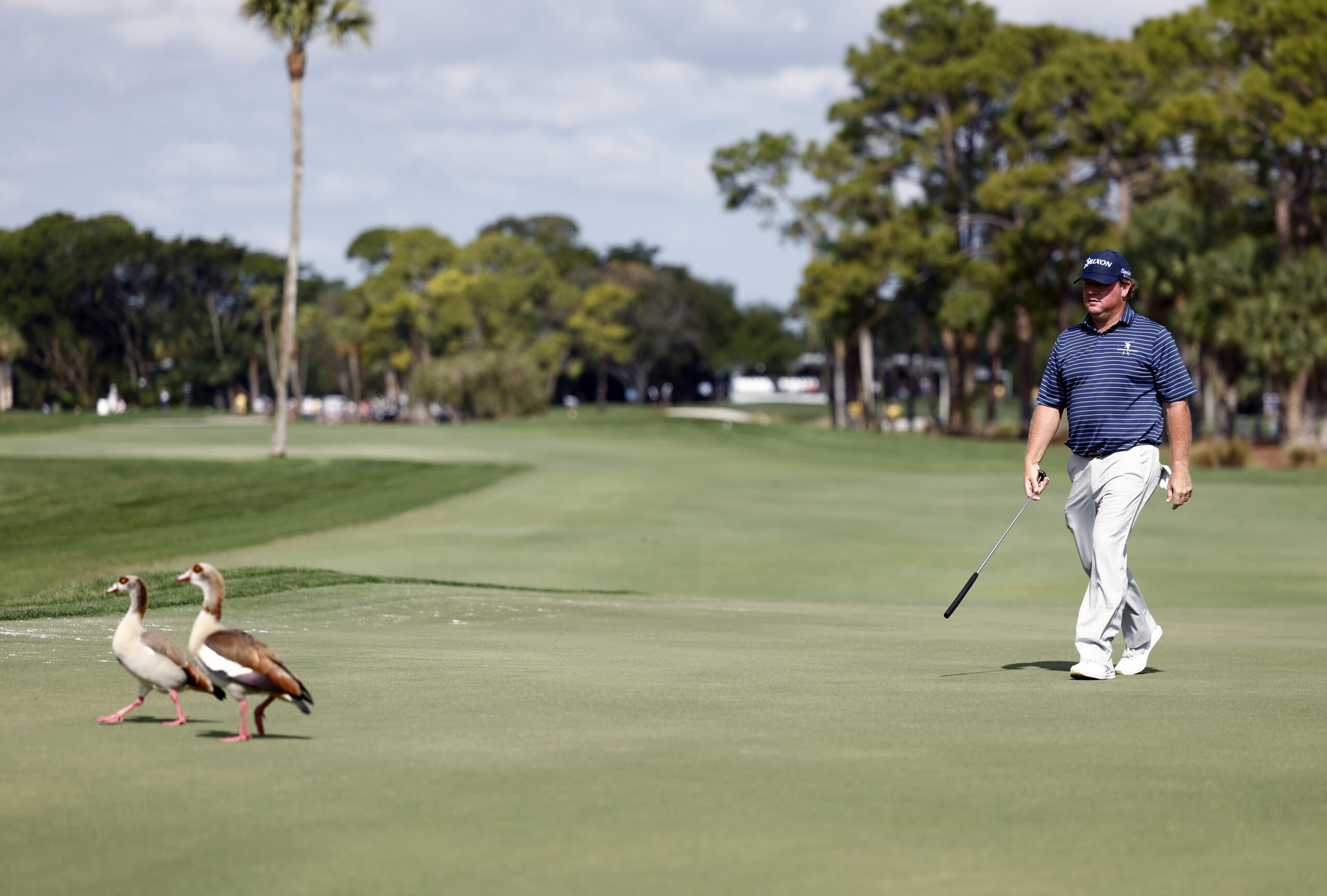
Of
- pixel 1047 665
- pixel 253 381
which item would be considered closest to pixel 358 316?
pixel 253 381

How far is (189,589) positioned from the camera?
13.0 meters

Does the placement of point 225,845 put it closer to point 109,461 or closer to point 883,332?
point 109,461

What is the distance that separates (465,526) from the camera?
72.7 ft

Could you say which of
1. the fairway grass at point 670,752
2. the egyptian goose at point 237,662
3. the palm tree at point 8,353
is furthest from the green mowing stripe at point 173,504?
the palm tree at point 8,353

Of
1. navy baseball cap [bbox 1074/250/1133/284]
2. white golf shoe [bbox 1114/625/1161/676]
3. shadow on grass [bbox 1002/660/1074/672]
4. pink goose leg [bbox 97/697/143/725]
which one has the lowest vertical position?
shadow on grass [bbox 1002/660/1074/672]

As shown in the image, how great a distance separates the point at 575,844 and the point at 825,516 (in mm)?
19498

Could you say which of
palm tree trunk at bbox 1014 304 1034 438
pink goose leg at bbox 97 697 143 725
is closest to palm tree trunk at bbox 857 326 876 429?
palm tree trunk at bbox 1014 304 1034 438

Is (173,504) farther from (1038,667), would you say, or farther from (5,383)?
(5,383)

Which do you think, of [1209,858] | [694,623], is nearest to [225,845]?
[1209,858]

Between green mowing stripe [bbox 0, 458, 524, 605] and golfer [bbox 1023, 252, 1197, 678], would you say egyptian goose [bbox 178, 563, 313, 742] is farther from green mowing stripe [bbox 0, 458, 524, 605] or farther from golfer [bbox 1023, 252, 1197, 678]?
green mowing stripe [bbox 0, 458, 524, 605]

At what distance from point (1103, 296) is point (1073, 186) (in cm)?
5291

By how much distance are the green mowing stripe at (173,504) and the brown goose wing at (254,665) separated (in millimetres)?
7681

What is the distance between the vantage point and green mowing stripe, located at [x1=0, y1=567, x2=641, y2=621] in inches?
449

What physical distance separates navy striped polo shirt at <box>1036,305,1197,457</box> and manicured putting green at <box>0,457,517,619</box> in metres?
9.05
